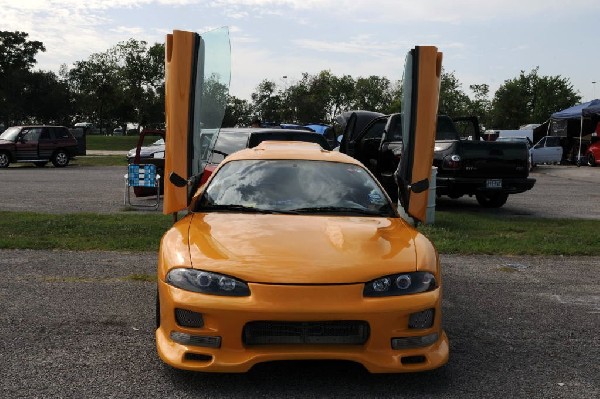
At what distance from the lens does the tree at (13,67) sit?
65.4 m

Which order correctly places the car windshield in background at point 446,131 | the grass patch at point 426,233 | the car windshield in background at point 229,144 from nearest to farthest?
the grass patch at point 426,233
the car windshield in background at point 229,144
the car windshield in background at point 446,131

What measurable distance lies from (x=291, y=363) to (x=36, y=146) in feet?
79.0

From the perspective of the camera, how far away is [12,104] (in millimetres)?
70375

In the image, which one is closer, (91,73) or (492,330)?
(492,330)

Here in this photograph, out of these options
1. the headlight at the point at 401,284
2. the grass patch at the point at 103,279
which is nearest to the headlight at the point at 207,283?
the headlight at the point at 401,284

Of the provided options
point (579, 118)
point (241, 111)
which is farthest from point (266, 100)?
point (579, 118)

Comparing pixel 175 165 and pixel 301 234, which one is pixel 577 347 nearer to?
pixel 301 234

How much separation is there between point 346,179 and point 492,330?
1.63 metres

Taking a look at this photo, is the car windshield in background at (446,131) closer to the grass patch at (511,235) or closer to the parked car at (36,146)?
the grass patch at (511,235)

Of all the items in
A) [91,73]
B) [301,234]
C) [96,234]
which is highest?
[91,73]

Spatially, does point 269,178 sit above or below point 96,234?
above

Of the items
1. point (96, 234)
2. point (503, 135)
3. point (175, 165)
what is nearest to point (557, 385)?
point (175, 165)

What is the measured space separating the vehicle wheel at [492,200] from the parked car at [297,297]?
9.91 meters

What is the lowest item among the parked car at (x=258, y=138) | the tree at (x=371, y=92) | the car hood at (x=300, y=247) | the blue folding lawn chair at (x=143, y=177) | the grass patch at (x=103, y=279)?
the grass patch at (x=103, y=279)
